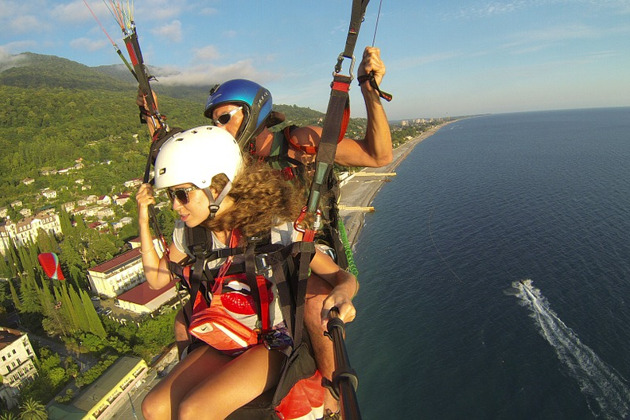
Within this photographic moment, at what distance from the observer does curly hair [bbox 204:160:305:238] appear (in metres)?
2.03

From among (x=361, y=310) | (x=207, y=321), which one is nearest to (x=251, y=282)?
(x=207, y=321)

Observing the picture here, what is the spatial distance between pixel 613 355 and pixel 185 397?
19017mm

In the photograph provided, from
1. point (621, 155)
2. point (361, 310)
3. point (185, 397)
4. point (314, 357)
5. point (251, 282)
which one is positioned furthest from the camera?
point (621, 155)

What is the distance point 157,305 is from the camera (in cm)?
2034

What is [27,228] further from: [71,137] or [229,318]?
[71,137]

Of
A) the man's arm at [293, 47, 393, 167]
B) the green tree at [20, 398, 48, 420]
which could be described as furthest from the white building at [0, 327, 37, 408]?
the man's arm at [293, 47, 393, 167]

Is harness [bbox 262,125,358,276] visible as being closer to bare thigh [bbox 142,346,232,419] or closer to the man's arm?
the man's arm

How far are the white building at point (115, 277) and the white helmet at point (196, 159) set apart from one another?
79.7 feet

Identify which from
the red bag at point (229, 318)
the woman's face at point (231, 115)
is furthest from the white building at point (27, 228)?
the red bag at point (229, 318)

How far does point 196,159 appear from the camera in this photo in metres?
1.99

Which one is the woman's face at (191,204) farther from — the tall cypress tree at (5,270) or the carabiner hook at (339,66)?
the tall cypress tree at (5,270)

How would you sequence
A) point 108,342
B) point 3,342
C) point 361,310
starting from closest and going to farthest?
point 3,342 → point 108,342 → point 361,310

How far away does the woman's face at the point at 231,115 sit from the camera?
2492 millimetres

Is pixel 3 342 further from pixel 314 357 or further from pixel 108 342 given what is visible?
pixel 314 357
